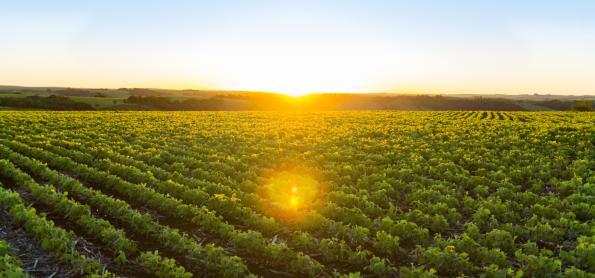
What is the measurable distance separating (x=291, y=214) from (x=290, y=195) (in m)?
1.82

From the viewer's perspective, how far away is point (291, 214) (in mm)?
12055

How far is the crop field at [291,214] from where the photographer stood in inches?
354

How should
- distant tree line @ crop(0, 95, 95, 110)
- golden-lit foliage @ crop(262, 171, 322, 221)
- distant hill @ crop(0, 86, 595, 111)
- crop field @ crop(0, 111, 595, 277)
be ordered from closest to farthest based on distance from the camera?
crop field @ crop(0, 111, 595, 277) → golden-lit foliage @ crop(262, 171, 322, 221) → distant tree line @ crop(0, 95, 95, 110) → distant hill @ crop(0, 86, 595, 111)

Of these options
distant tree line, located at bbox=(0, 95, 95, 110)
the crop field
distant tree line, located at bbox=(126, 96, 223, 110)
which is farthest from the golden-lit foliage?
distant tree line, located at bbox=(126, 96, 223, 110)

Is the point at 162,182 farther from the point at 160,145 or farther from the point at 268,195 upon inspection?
the point at 160,145

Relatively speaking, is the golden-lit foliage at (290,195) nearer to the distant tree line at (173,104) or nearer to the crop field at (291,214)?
the crop field at (291,214)

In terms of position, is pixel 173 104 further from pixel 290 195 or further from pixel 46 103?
pixel 290 195

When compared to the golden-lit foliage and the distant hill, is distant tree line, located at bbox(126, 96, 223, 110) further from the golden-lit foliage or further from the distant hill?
the golden-lit foliage

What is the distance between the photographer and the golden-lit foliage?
481 inches

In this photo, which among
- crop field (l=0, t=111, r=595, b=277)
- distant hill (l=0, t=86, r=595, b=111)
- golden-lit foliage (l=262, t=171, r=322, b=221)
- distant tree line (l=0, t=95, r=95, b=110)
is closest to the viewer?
crop field (l=0, t=111, r=595, b=277)

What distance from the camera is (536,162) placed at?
1942 cm

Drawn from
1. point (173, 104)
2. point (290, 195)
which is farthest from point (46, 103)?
point (290, 195)

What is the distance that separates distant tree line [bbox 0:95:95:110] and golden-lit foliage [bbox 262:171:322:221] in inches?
3059

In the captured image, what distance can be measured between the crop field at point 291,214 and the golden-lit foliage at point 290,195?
6 cm
